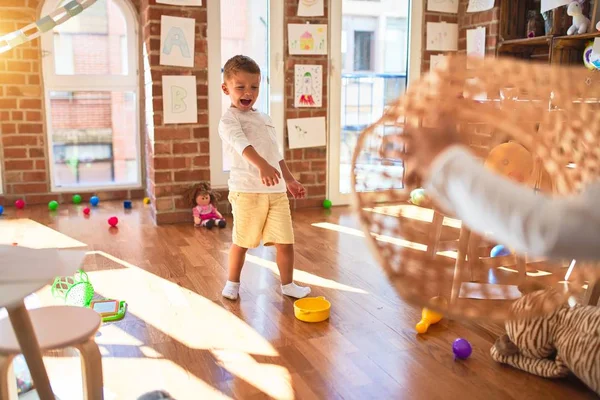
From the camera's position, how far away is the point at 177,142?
362 cm

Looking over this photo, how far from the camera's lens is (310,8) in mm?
3836

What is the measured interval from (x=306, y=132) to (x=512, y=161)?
89.9 inches

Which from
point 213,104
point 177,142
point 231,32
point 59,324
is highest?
point 231,32

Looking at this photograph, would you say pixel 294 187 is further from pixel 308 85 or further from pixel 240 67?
pixel 308 85

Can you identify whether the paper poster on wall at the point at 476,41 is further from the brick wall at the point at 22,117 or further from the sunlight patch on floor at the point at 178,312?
the brick wall at the point at 22,117

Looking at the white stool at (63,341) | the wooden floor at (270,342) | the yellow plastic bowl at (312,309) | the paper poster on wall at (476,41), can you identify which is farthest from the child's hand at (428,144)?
the paper poster on wall at (476,41)

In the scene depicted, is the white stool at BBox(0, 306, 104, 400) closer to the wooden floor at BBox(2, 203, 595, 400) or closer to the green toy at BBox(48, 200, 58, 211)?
the wooden floor at BBox(2, 203, 595, 400)

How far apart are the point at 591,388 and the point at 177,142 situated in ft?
8.89

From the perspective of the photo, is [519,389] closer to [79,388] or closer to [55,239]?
[79,388]

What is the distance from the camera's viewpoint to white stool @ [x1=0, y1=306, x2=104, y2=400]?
109cm

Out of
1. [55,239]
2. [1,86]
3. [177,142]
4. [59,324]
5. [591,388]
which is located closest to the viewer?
[59,324]

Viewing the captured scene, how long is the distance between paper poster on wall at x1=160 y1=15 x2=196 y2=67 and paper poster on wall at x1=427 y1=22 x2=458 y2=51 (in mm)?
1711

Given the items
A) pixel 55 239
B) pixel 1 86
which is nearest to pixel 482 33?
pixel 55 239

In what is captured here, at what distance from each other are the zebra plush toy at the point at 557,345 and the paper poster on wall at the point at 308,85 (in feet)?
8.18
